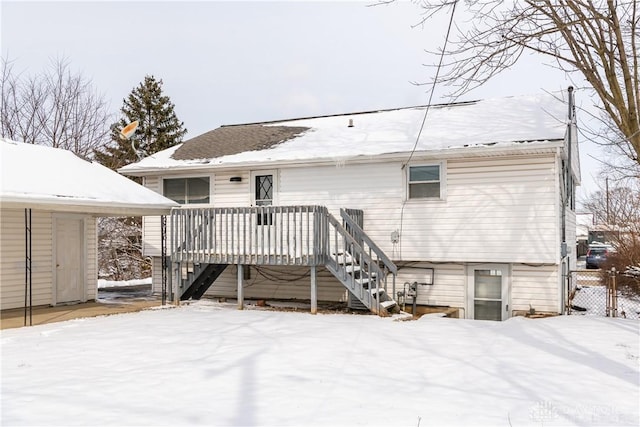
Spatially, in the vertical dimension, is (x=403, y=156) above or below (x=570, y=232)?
above

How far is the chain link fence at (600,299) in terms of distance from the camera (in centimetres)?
1227

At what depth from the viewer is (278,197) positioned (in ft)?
42.3

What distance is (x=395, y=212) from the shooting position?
11.7 meters

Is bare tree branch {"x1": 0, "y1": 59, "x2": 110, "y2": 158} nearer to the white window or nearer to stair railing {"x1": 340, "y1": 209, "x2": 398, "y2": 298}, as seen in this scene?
stair railing {"x1": 340, "y1": 209, "x2": 398, "y2": 298}

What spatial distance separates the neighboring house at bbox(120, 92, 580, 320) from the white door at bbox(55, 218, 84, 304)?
7.27ft

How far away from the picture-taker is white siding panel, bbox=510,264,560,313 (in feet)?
34.4

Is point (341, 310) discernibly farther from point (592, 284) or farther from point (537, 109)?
point (592, 284)

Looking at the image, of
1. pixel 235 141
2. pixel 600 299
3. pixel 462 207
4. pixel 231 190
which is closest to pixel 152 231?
pixel 231 190

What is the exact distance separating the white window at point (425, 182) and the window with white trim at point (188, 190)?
225 inches

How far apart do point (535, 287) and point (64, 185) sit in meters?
10.0

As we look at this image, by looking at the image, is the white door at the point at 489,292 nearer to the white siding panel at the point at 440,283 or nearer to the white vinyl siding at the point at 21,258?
the white siding panel at the point at 440,283

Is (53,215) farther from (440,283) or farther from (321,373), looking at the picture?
(440,283)

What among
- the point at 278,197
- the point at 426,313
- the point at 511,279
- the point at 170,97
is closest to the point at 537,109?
the point at 511,279

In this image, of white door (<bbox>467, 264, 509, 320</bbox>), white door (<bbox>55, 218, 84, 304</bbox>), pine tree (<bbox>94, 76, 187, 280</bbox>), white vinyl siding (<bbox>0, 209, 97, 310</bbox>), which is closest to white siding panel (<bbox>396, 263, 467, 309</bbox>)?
white door (<bbox>467, 264, 509, 320</bbox>)
